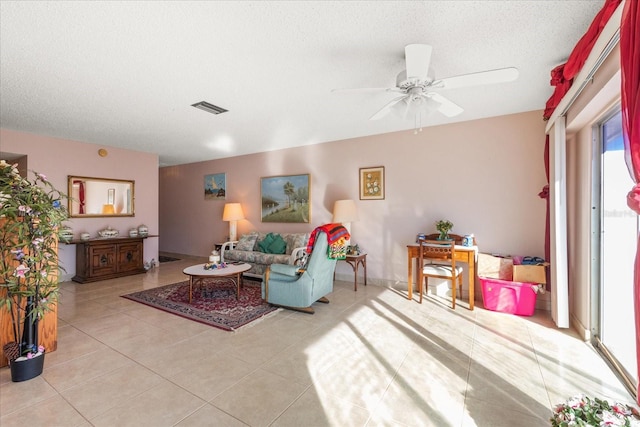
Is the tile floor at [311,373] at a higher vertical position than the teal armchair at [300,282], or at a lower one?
lower

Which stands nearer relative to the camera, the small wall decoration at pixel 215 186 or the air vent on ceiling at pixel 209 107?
the air vent on ceiling at pixel 209 107

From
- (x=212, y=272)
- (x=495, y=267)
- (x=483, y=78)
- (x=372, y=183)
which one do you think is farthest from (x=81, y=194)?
(x=495, y=267)

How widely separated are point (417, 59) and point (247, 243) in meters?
4.53

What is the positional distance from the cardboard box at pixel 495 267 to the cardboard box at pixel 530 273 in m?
0.15

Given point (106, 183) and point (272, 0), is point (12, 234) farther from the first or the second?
point (106, 183)

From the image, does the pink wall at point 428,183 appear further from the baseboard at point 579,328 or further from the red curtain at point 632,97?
the red curtain at point 632,97

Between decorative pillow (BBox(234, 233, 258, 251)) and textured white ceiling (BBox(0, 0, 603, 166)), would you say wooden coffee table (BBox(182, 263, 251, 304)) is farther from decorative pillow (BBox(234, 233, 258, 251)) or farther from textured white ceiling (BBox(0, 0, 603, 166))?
textured white ceiling (BBox(0, 0, 603, 166))

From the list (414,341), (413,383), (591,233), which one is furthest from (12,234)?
(591,233)

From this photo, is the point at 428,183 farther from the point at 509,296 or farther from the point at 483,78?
the point at 483,78

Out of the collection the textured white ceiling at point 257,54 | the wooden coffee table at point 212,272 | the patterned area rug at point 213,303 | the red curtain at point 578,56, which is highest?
the textured white ceiling at point 257,54

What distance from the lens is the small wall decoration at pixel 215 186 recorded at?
673cm

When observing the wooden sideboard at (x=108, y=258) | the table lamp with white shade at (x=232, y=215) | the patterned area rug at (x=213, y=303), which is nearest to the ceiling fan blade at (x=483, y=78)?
the patterned area rug at (x=213, y=303)

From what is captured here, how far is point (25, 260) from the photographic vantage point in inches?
81.0

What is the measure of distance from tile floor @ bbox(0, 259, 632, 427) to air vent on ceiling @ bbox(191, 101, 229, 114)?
2.56 metres
